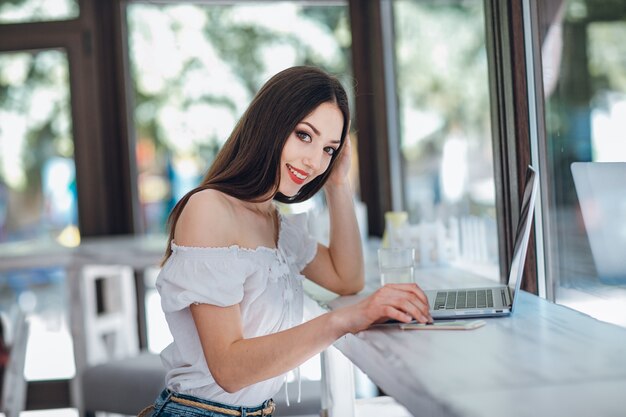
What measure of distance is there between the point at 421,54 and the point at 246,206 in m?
2.55

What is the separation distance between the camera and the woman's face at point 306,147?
5.33 ft

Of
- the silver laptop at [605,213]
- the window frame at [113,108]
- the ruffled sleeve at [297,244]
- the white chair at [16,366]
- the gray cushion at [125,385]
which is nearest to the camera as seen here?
the silver laptop at [605,213]

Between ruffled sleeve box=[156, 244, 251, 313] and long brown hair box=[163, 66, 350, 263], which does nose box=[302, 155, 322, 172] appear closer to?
long brown hair box=[163, 66, 350, 263]

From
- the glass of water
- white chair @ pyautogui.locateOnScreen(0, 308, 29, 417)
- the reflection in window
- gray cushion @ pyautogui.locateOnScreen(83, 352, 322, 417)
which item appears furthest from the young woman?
the reflection in window

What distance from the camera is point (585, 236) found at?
172 cm

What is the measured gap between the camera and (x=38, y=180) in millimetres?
4449

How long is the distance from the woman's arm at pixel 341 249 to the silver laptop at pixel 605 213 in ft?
1.70

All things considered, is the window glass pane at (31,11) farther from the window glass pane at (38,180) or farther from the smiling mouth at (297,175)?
the smiling mouth at (297,175)

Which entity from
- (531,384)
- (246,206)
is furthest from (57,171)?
(531,384)

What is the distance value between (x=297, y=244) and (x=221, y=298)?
53cm

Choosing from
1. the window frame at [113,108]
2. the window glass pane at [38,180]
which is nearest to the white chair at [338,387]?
the window frame at [113,108]

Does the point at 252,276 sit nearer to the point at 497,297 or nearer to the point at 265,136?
the point at 265,136

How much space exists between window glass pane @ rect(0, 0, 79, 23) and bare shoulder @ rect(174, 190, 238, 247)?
10.6 feet

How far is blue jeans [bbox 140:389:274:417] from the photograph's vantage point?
1.50 meters
